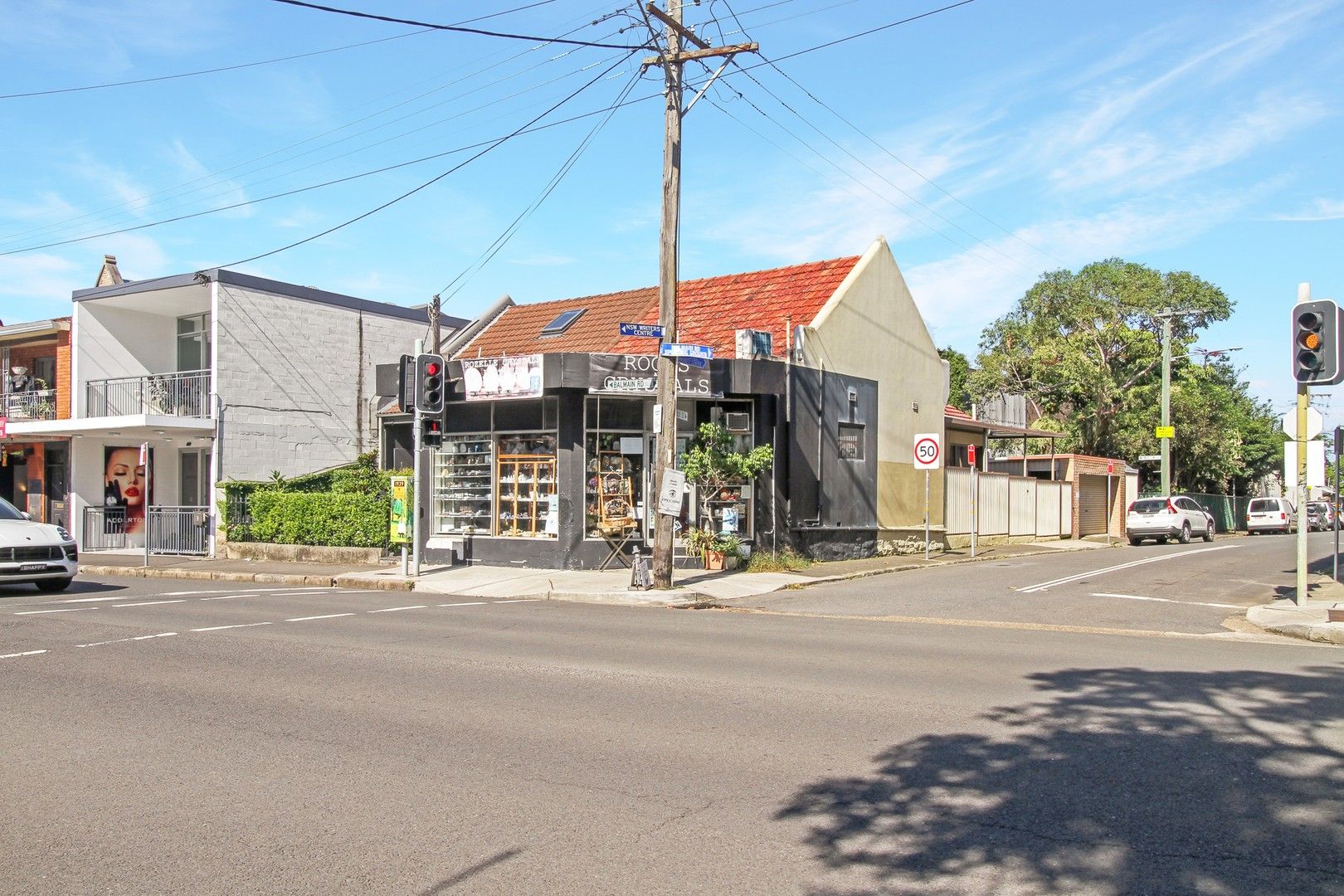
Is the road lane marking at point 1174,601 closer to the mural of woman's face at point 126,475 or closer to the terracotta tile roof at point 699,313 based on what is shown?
the terracotta tile roof at point 699,313

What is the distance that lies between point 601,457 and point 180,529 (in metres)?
12.5

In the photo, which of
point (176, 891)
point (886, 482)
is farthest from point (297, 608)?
point (886, 482)

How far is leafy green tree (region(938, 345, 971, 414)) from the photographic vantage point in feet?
161

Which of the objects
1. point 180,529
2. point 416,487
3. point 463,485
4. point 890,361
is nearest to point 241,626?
point 416,487

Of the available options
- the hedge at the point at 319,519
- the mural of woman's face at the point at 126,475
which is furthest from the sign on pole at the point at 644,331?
the mural of woman's face at the point at 126,475

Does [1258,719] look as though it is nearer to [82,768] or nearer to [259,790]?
[259,790]

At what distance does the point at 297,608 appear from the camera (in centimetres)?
1508

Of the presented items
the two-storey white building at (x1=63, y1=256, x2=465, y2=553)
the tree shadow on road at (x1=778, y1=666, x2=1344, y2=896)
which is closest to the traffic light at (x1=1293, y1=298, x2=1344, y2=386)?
the tree shadow on road at (x1=778, y1=666, x2=1344, y2=896)

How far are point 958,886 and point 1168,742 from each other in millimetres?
3009

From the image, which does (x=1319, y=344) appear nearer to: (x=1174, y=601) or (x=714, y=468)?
(x=1174, y=601)

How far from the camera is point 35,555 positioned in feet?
56.2

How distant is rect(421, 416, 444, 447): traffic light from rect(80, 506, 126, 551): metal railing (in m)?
15.1

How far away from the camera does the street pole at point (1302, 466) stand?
14383 mm

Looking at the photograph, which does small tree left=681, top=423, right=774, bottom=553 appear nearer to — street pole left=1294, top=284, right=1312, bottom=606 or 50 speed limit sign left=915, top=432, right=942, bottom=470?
50 speed limit sign left=915, top=432, right=942, bottom=470
